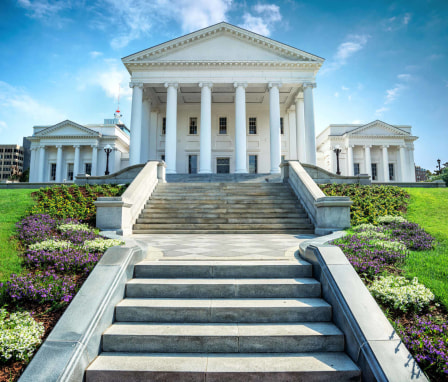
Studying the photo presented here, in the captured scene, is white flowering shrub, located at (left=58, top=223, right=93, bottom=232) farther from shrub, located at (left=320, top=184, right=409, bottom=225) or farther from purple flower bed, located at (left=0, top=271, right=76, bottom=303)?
shrub, located at (left=320, top=184, right=409, bottom=225)

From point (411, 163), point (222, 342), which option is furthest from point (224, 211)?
point (411, 163)

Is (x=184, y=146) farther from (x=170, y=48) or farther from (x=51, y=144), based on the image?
(x=51, y=144)

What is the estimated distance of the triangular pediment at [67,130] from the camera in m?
42.7

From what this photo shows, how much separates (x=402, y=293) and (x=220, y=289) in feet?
8.96

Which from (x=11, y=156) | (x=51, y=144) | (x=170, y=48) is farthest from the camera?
(x=11, y=156)

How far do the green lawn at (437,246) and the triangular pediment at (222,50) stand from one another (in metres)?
18.7

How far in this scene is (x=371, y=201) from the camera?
40.2 ft

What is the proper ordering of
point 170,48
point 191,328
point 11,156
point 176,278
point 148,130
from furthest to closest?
1. point 11,156
2. point 148,130
3. point 170,48
4. point 176,278
5. point 191,328

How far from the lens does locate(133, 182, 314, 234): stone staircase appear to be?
34.9ft

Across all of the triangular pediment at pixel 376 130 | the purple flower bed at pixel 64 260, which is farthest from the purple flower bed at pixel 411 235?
the triangular pediment at pixel 376 130

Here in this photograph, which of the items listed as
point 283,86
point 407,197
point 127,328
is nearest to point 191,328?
point 127,328

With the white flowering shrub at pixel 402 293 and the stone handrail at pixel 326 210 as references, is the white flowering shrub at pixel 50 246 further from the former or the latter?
the stone handrail at pixel 326 210

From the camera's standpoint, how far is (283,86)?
93.0 feet

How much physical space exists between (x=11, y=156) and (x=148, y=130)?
120 m
